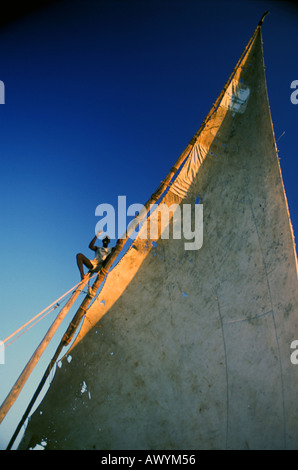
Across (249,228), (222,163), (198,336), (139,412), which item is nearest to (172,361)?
(198,336)

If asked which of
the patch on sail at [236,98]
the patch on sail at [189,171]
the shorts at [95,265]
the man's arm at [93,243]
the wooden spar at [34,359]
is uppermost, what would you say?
the patch on sail at [236,98]

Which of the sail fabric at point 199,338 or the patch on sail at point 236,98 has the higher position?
the patch on sail at point 236,98

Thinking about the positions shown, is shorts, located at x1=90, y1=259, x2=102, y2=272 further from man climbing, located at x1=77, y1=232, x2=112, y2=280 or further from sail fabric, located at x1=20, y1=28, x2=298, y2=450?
sail fabric, located at x1=20, y1=28, x2=298, y2=450

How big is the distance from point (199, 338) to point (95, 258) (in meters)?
2.28

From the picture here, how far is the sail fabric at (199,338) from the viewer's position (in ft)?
13.4

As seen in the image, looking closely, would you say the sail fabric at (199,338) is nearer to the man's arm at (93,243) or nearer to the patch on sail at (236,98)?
the patch on sail at (236,98)

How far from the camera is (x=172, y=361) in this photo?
172 inches

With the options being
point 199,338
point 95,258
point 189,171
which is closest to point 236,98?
point 189,171

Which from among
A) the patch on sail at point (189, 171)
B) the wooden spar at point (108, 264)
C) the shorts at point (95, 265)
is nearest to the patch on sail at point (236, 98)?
the wooden spar at point (108, 264)

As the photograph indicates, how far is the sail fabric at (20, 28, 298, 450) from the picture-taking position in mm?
4098

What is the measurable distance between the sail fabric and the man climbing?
625 millimetres

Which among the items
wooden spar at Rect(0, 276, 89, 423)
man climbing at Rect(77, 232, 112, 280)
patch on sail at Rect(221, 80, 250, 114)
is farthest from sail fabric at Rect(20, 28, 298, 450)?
man climbing at Rect(77, 232, 112, 280)

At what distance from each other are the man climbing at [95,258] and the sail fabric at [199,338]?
0.63m
